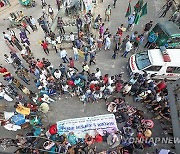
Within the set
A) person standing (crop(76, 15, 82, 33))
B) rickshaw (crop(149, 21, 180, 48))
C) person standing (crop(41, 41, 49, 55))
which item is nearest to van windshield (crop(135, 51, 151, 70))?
rickshaw (crop(149, 21, 180, 48))

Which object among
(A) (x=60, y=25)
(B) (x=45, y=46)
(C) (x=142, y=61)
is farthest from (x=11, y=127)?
(C) (x=142, y=61)

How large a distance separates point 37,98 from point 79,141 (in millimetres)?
3223

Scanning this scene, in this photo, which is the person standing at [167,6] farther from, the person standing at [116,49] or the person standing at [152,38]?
the person standing at [116,49]

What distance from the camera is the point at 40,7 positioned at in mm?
19062

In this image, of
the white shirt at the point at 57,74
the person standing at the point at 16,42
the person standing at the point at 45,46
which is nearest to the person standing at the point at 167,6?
the person standing at the point at 45,46

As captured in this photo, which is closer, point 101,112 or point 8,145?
point 8,145

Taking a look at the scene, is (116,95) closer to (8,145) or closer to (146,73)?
(146,73)

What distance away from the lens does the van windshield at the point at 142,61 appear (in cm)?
1274

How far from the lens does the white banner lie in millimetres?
10188

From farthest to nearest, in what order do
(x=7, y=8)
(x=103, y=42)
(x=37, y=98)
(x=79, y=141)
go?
(x=7, y=8) → (x=103, y=42) → (x=37, y=98) → (x=79, y=141)

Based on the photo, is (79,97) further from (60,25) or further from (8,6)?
(8,6)

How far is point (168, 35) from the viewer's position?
A: 14.1m

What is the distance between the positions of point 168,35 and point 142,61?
2.91m

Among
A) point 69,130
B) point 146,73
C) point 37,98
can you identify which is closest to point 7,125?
point 37,98
